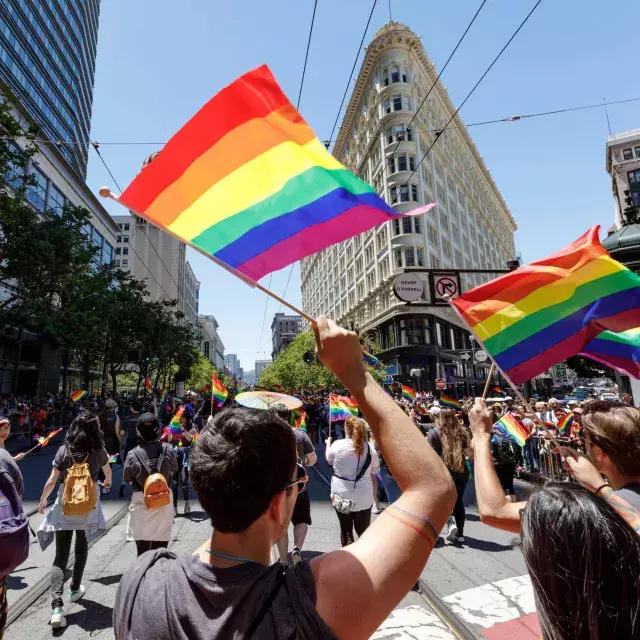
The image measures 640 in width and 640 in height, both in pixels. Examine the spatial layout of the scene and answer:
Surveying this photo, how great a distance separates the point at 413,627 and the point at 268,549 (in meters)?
3.66

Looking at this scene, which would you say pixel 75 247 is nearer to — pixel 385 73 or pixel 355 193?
pixel 355 193

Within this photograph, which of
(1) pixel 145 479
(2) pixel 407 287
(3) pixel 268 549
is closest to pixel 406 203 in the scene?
(2) pixel 407 287

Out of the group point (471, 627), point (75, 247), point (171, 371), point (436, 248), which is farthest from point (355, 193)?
point (171, 371)

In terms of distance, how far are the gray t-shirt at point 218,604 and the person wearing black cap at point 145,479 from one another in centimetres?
361

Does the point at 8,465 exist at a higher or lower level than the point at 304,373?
lower

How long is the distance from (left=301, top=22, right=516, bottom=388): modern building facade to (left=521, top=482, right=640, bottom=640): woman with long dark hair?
34.6m

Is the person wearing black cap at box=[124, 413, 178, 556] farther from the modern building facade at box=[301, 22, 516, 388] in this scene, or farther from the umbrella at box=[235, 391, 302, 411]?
the modern building facade at box=[301, 22, 516, 388]

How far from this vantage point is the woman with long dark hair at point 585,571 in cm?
127

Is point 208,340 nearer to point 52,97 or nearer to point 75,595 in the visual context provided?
point 52,97

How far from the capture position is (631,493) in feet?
7.45

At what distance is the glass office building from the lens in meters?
35.9

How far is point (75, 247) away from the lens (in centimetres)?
2156

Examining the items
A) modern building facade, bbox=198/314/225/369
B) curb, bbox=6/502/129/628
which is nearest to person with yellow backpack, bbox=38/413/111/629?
curb, bbox=6/502/129/628

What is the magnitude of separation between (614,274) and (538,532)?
342 centimetres
